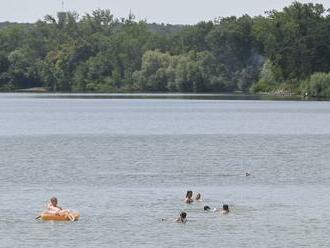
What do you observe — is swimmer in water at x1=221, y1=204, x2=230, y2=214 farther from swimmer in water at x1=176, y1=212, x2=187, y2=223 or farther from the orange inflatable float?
the orange inflatable float

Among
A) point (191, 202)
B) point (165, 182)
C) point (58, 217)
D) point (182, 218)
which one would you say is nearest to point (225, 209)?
point (182, 218)

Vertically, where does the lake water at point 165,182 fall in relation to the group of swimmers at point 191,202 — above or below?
below

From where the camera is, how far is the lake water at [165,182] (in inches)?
1631

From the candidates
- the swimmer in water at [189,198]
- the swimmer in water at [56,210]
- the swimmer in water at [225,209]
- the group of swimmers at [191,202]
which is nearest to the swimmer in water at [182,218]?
the group of swimmers at [191,202]

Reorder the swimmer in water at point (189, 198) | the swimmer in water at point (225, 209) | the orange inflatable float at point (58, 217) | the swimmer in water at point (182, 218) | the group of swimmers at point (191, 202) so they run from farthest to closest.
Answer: the swimmer in water at point (189, 198)
the swimmer in water at point (225, 209)
the orange inflatable float at point (58, 217)
the group of swimmers at point (191, 202)
the swimmer in water at point (182, 218)

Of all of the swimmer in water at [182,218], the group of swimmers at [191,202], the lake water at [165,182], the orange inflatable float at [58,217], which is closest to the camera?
the lake water at [165,182]

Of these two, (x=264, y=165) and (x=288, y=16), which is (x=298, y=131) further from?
(x=288, y=16)

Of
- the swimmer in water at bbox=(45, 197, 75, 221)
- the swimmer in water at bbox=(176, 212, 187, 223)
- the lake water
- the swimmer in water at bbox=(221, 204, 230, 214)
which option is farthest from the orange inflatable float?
the swimmer in water at bbox=(221, 204, 230, 214)

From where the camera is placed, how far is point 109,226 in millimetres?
42719

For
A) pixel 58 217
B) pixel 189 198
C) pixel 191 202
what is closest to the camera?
pixel 58 217

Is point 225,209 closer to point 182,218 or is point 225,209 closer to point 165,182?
point 182,218

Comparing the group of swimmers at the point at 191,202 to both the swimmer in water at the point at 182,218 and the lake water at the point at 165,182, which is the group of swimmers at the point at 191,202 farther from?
the lake water at the point at 165,182

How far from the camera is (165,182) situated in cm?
5566

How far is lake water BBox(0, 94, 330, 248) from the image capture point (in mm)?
41438
